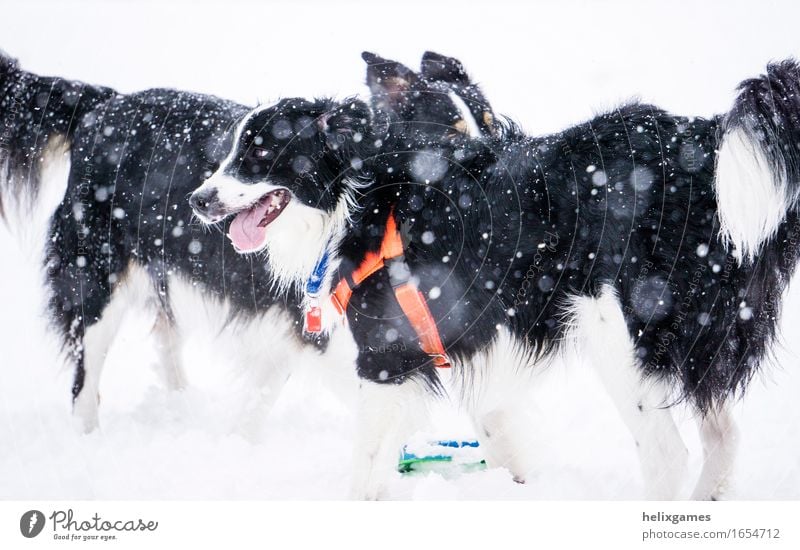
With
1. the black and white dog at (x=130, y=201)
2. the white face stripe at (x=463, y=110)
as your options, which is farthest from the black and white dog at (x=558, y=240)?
the black and white dog at (x=130, y=201)

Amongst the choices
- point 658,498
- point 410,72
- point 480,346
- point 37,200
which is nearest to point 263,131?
point 410,72

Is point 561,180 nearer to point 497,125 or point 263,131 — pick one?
point 497,125

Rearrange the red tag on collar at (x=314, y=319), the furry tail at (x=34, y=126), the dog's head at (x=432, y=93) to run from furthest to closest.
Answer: the furry tail at (x=34, y=126), the dog's head at (x=432, y=93), the red tag on collar at (x=314, y=319)

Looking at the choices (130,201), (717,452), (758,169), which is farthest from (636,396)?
(130,201)

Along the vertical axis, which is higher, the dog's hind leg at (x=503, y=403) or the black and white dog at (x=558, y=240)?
the black and white dog at (x=558, y=240)

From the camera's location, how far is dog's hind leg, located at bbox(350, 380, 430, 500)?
1713 millimetres

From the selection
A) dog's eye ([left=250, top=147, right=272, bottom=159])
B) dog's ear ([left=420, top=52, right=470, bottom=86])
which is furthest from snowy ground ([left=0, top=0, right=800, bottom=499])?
dog's eye ([left=250, top=147, right=272, bottom=159])

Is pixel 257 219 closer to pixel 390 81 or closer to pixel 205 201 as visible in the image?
pixel 205 201

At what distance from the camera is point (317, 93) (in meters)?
1.93

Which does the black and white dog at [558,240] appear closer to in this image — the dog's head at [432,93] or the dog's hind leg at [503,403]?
the dog's hind leg at [503,403]

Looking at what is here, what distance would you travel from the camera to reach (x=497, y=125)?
2.04m

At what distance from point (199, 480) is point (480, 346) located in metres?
1.03

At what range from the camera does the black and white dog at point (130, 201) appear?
217 cm

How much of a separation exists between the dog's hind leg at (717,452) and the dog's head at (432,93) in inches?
47.2
